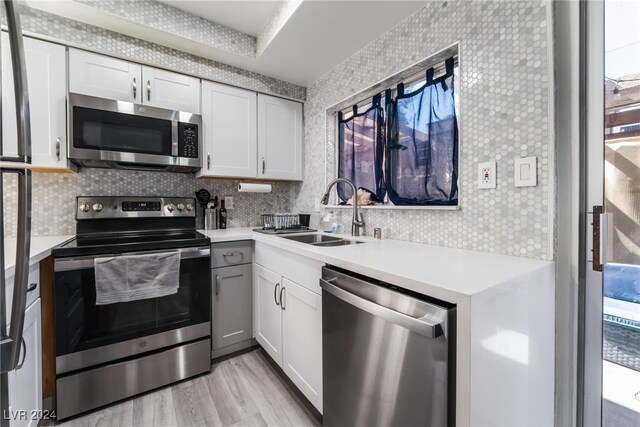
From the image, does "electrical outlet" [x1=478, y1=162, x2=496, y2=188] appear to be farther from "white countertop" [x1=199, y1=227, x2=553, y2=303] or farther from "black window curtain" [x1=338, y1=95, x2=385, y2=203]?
"black window curtain" [x1=338, y1=95, x2=385, y2=203]

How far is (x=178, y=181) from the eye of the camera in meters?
2.34

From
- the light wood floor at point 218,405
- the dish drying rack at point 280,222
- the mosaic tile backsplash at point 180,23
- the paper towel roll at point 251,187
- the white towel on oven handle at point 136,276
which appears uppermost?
the mosaic tile backsplash at point 180,23

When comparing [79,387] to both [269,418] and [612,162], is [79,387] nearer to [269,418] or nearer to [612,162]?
[269,418]

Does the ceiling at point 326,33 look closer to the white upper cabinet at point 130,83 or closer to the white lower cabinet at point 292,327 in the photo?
the white upper cabinet at point 130,83

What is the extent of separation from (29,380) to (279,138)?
218cm

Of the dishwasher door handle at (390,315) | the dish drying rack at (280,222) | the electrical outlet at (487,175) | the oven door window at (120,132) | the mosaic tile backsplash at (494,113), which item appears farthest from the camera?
the dish drying rack at (280,222)

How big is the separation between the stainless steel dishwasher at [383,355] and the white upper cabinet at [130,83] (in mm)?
1771

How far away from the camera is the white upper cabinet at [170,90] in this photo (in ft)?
6.46

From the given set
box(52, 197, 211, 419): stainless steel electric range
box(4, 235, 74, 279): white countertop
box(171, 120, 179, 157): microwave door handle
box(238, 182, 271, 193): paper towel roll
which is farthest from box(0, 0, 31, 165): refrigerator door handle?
box(238, 182, 271, 193): paper towel roll

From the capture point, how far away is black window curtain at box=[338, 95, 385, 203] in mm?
1971

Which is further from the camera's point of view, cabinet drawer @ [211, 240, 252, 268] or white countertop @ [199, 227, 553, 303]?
cabinet drawer @ [211, 240, 252, 268]

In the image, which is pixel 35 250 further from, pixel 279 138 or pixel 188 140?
pixel 279 138

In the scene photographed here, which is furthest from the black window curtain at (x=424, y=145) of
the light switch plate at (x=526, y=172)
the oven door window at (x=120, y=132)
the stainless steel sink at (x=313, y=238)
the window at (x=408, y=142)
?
the oven door window at (x=120, y=132)

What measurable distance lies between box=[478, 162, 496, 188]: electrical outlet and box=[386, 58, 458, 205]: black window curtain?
0.19 metres
